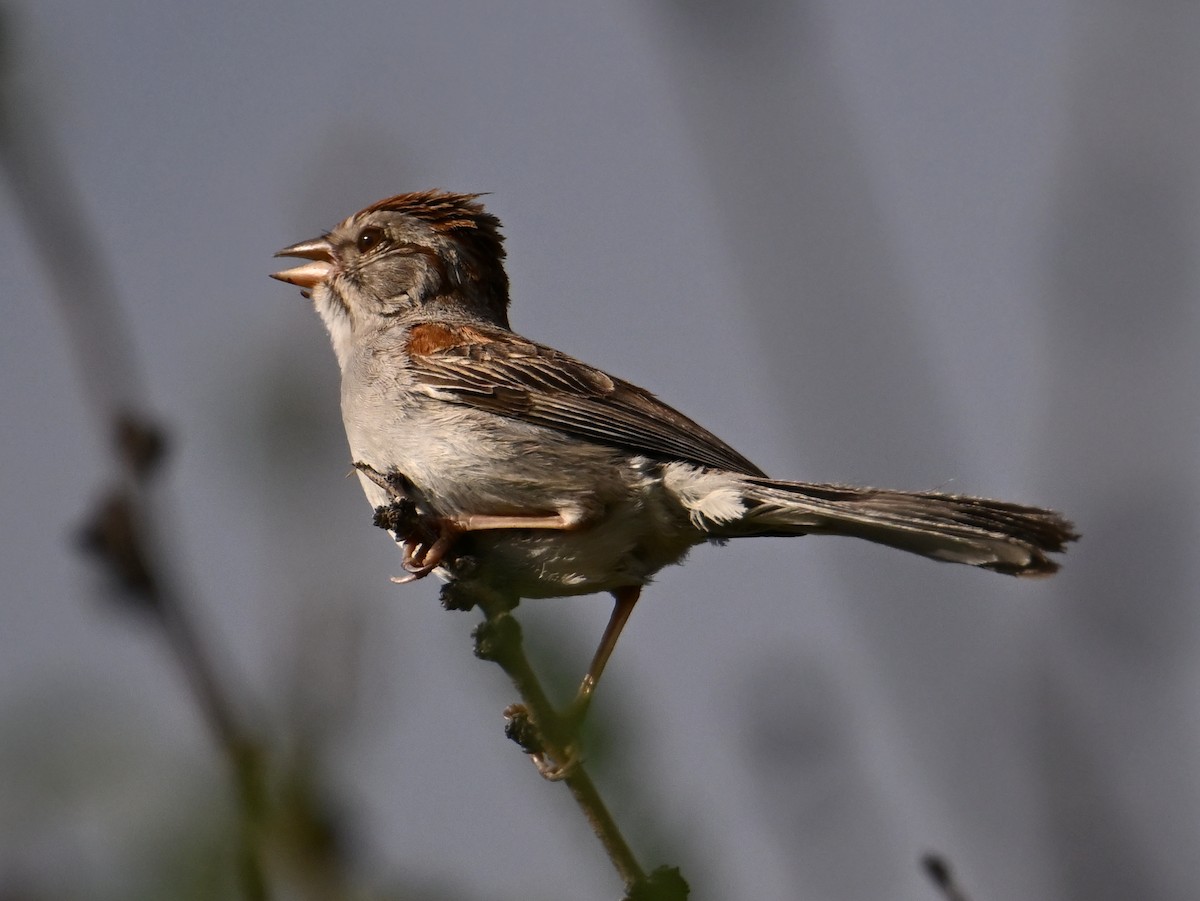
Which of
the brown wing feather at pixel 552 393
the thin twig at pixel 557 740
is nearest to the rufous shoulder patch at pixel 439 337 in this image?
the brown wing feather at pixel 552 393

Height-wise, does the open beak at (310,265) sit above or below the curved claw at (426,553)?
above

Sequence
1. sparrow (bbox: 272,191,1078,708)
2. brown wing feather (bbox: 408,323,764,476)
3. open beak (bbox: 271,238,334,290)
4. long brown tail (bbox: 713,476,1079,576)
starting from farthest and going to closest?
open beak (bbox: 271,238,334,290), brown wing feather (bbox: 408,323,764,476), sparrow (bbox: 272,191,1078,708), long brown tail (bbox: 713,476,1079,576)

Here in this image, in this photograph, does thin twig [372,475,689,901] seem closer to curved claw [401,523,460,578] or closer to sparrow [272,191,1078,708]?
sparrow [272,191,1078,708]

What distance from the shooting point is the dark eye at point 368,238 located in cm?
710

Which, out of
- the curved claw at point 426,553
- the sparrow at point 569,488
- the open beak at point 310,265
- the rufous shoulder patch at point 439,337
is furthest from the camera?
the open beak at point 310,265

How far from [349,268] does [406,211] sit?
43cm

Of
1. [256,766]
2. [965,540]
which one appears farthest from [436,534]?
[256,766]

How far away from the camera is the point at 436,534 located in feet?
16.9

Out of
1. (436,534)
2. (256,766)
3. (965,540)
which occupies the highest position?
(256,766)

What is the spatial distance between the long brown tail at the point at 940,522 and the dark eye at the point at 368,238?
2898 millimetres

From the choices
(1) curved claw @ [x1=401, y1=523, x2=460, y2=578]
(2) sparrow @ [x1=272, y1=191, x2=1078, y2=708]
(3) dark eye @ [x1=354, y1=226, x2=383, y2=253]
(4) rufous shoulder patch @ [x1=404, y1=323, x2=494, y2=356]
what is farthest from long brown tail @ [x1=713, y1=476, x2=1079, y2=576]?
(3) dark eye @ [x1=354, y1=226, x2=383, y2=253]

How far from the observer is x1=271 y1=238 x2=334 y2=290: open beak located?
23.1 ft

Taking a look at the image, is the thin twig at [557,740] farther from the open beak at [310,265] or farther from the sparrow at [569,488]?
the open beak at [310,265]

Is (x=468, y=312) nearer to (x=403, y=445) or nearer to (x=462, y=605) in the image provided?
(x=403, y=445)
